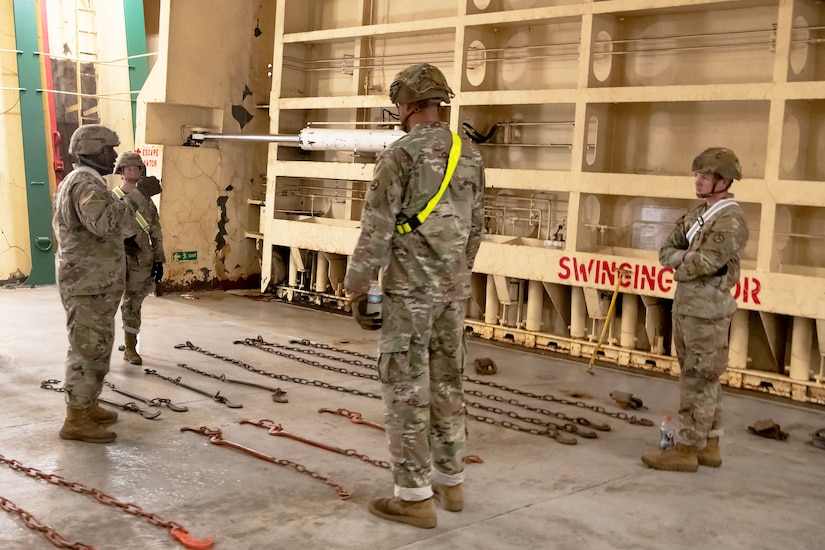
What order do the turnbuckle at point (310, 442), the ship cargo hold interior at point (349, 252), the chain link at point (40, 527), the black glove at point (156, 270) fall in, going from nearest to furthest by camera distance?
the chain link at point (40, 527)
the ship cargo hold interior at point (349, 252)
the turnbuckle at point (310, 442)
the black glove at point (156, 270)

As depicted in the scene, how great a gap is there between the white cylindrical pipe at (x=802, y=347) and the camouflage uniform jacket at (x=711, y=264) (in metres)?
2.77

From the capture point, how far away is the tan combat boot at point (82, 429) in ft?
18.1

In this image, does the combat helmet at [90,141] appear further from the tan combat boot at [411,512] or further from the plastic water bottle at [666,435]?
the plastic water bottle at [666,435]

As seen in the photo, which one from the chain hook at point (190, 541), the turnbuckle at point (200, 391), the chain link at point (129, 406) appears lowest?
the turnbuckle at point (200, 391)

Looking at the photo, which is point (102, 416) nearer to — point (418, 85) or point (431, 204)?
point (431, 204)

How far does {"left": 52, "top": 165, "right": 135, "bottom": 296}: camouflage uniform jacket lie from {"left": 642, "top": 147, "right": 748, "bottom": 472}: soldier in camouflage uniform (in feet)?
11.0

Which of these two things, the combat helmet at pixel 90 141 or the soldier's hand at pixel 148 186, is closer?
the combat helmet at pixel 90 141

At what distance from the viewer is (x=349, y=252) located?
1118 centimetres

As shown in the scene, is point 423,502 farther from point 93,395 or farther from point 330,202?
point 330,202

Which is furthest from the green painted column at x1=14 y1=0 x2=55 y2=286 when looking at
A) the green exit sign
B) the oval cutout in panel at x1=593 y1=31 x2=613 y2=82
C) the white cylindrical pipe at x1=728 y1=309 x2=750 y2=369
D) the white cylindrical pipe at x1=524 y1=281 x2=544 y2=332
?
the white cylindrical pipe at x1=728 y1=309 x2=750 y2=369

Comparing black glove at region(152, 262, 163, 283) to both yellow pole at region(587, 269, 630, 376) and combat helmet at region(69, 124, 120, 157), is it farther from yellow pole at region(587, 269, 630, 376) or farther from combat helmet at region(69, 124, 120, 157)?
yellow pole at region(587, 269, 630, 376)

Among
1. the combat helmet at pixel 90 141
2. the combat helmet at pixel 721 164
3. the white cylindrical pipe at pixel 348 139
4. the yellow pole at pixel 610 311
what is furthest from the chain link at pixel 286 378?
A: the white cylindrical pipe at pixel 348 139

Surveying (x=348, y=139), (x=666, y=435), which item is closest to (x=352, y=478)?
(x=666, y=435)

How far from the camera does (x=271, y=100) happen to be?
1238cm
